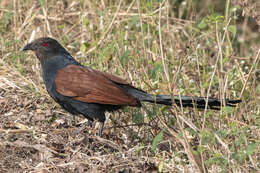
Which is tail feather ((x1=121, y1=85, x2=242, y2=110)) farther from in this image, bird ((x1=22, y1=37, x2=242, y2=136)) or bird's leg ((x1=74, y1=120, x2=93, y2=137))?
bird's leg ((x1=74, y1=120, x2=93, y2=137))

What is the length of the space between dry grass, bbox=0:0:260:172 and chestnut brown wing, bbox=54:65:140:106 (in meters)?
0.21

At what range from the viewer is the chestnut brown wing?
3650mm

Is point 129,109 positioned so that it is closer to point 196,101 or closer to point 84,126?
point 84,126

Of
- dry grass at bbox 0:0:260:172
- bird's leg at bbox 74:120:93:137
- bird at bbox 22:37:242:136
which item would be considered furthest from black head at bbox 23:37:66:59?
bird's leg at bbox 74:120:93:137

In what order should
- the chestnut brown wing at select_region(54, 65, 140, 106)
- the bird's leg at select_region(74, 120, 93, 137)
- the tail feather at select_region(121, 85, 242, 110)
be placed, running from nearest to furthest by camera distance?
the tail feather at select_region(121, 85, 242, 110) → the chestnut brown wing at select_region(54, 65, 140, 106) → the bird's leg at select_region(74, 120, 93, 137)

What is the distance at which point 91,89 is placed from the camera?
12.1 feet

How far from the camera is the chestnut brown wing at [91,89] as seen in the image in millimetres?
3650

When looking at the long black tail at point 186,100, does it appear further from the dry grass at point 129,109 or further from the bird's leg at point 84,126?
the bird's leg at point 84,126

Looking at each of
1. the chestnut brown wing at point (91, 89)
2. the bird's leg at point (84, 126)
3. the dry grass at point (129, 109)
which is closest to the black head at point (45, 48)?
the chestnut brown wing at point (91, 89)

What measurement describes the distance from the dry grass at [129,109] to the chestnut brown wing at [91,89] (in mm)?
209

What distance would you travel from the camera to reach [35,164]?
10.9 feet

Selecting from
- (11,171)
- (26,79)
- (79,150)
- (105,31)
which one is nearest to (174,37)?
(105,31)

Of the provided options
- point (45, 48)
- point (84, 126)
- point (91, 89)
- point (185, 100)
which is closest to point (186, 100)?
point (185, 100)

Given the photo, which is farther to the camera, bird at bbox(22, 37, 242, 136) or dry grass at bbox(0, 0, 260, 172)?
bird at bbox(22, 37, 242, 136)
